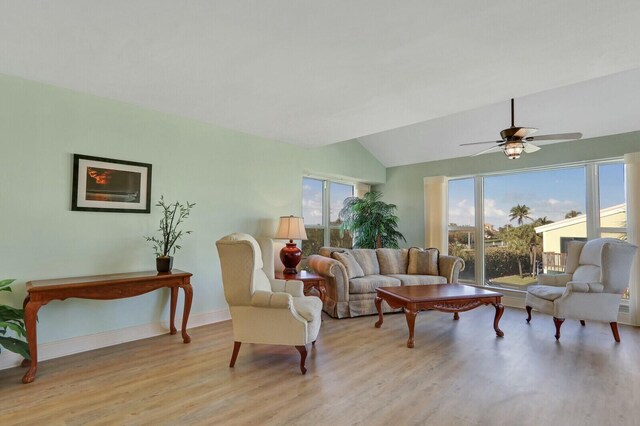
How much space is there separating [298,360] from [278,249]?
81.7 inches

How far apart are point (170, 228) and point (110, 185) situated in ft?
2.30

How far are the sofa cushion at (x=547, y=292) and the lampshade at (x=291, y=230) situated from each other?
283cm

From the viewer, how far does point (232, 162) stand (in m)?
4.23

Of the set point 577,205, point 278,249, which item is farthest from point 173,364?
point 577,205

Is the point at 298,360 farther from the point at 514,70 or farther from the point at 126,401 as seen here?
the point at 514,70

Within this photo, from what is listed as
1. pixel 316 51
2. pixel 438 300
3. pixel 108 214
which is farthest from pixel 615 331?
pixel 108 214

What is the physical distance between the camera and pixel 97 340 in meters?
3.13

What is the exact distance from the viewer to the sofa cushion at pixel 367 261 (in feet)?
16.3

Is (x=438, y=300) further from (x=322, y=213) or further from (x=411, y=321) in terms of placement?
(x=322, y=213)

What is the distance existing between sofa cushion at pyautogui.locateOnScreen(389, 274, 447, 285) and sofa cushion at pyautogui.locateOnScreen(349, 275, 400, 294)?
14 centimetres

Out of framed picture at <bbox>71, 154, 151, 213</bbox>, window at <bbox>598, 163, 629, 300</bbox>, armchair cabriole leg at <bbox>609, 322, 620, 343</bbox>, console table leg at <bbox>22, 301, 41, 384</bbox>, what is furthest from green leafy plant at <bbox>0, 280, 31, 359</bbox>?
window at <bbox>598, 163, 629, 300</bbox>

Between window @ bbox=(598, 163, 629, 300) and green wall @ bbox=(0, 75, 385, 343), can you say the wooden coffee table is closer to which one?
green wall @ bbox=(0, 75, 385, 343)

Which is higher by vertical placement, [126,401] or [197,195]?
[197,195]

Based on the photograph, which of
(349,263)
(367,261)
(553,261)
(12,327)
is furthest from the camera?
(367,261)
